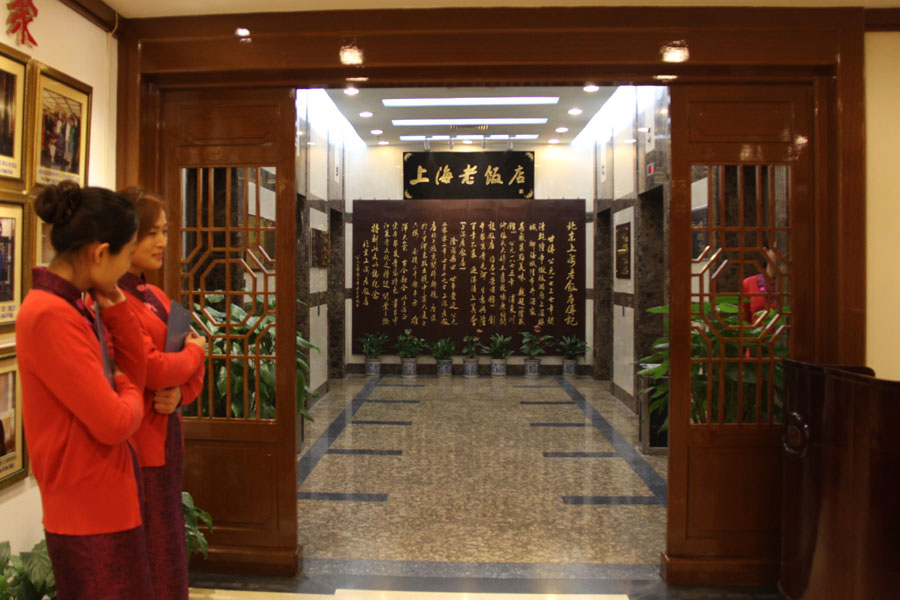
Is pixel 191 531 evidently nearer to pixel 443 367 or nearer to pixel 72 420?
pixel 72 420

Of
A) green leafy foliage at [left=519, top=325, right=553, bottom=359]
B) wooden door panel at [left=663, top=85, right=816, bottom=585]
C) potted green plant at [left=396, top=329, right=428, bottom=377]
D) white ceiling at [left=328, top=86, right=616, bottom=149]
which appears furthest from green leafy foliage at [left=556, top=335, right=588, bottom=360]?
wooden door panel at [left=663, top=85, right=816, bottom=585]

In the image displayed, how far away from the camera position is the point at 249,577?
9.45ft

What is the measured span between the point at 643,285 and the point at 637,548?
3.02 metres

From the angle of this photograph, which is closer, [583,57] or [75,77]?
[75,77]

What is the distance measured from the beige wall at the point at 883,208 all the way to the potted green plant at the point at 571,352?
5.64 metres

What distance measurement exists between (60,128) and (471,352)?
6419 millimetres

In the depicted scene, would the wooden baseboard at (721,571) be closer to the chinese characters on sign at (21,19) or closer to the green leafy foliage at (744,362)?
the green leafy foliage at (744,362)

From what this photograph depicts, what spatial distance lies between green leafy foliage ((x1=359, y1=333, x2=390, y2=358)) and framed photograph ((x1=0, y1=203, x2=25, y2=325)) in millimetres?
6281

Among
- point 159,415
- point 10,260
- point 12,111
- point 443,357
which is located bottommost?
point 443,357

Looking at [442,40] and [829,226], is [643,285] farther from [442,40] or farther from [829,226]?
[442,40]

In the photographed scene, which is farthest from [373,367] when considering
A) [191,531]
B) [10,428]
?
[10,428]

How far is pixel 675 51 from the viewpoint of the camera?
2.68 m

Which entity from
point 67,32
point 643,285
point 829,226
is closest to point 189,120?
point 67,32

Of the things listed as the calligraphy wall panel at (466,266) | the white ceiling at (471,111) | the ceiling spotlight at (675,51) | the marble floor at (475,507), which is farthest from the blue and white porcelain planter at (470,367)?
the ceiling spotlight at (675,51)
